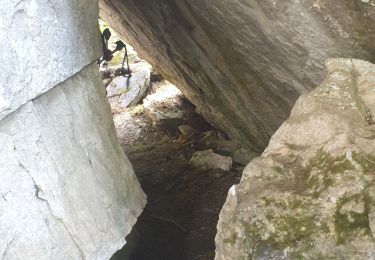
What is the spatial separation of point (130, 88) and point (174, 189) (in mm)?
5700

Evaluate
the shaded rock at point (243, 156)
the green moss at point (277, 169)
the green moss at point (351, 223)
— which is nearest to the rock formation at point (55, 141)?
the green moss at point (277, 169)

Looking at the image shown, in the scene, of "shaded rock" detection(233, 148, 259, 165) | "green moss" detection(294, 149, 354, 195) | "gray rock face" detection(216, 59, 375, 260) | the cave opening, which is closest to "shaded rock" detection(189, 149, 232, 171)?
the cave opening

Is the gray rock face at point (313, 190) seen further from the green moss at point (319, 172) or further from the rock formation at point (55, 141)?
the rock formation at point (55, 141)

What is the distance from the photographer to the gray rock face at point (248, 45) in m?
3.42

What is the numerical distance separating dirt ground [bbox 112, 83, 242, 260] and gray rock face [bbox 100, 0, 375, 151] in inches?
37.9

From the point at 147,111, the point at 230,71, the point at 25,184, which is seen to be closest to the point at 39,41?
the point at 25,184

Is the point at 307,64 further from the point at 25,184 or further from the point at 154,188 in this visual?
the point at 154,188

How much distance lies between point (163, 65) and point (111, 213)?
5411mm

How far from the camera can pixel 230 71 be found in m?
5.73

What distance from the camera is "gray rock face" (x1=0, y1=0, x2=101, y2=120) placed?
2.74 metres

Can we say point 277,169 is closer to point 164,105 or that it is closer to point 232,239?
point 232,239

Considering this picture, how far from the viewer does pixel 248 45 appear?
4539mm

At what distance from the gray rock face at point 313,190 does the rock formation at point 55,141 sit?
4.90 feet

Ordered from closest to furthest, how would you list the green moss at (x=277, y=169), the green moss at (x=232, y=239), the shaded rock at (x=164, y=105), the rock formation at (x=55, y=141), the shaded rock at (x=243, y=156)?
1. the green moss at (x=232, y=239)
2. the green moss at (x=277, y=169)
3. the rock formation at (x=55, y=141)
4. the shaded rock at (x=243, y=156)
5. the shaded rock at (x=164, y=105)
